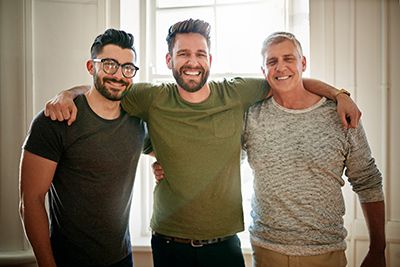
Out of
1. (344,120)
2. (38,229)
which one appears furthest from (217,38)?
(38,229)

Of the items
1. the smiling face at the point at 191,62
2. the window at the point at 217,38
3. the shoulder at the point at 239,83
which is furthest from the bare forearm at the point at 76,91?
the window at the point at 217,38

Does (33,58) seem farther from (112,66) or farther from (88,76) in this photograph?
(112,66)

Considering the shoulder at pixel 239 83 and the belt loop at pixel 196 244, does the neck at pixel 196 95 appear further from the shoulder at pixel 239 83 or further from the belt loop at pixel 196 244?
the belt loop at pixel 196 244

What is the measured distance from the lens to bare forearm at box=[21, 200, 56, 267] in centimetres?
125

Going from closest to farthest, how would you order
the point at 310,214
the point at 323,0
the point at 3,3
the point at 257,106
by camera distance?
the point at 310,214 < the point at 257,106 < the point at 323,0 < the point at 3,3

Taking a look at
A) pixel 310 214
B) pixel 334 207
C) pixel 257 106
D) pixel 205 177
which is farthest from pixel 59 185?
pixel 334 207

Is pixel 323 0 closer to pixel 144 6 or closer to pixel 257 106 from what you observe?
pixel 257 106

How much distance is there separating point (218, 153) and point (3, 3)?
1542mm

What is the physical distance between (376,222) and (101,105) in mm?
1255

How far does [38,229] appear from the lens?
1.25m

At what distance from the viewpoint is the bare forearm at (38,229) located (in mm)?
1249

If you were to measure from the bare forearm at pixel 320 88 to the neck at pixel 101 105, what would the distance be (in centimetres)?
84

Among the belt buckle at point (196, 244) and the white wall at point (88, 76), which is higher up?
the white wall at point (88, 76)

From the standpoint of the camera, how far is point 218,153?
4.55 feet
